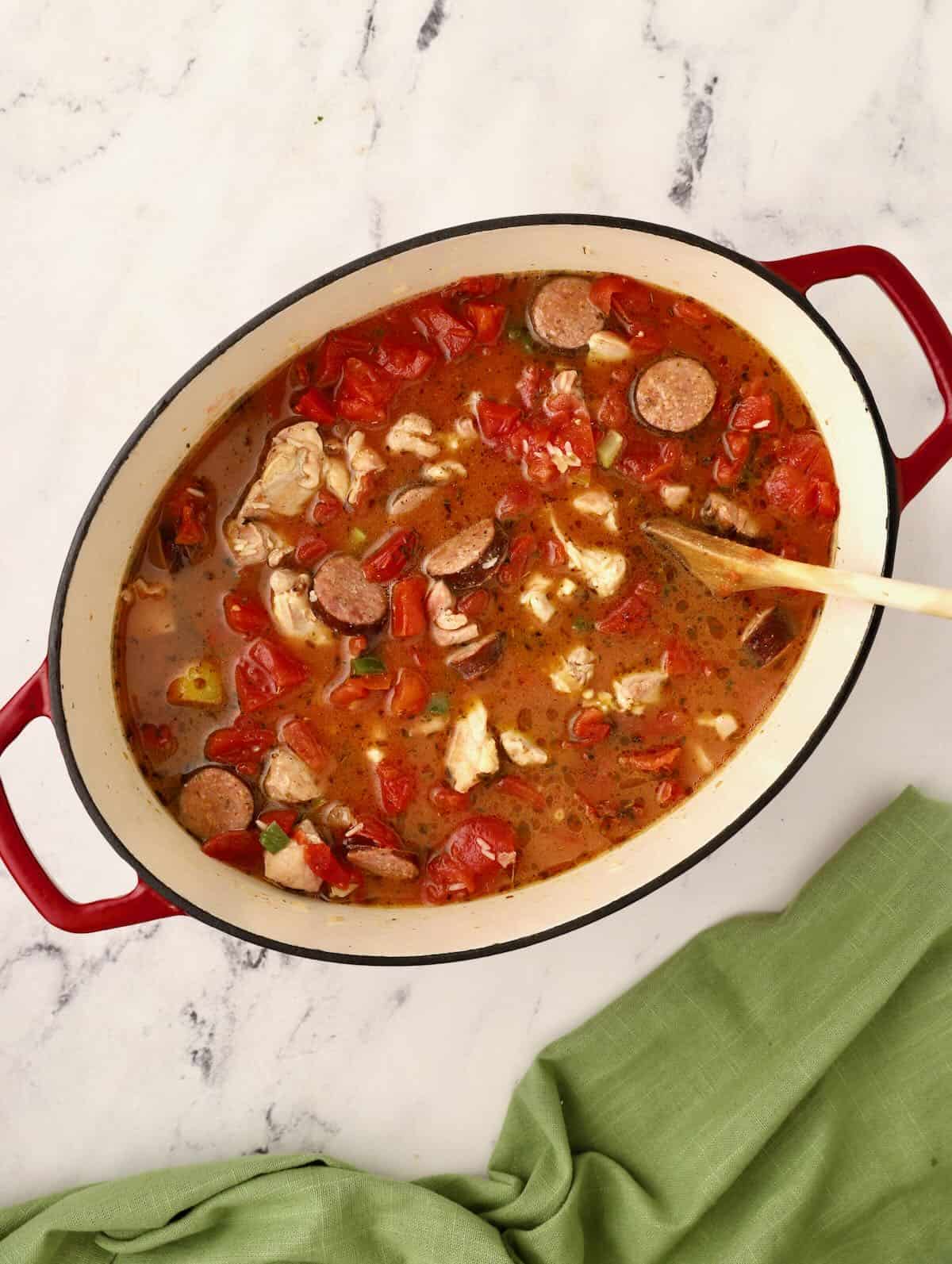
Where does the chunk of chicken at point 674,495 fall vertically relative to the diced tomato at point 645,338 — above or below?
below

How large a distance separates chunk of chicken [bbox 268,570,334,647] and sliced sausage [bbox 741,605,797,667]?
1.14 m

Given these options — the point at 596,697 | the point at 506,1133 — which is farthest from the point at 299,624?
the point at 506,1133

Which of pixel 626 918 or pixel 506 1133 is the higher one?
pixel 626 918

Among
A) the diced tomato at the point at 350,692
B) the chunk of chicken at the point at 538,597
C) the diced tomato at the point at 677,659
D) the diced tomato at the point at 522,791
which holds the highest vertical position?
the chunk of chicken at the point at 538,597

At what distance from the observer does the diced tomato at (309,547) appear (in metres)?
3.17

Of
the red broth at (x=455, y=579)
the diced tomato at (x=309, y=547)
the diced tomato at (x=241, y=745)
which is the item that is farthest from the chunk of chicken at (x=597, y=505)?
the diced tomato at (x=241, y=745)

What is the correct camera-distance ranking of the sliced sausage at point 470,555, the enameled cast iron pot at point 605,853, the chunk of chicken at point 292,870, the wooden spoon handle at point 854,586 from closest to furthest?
the wooden spoon handle at point 854,586
the enameled cast iron pot at point 605,853
the sliced sausage at point 470,555
the chunk of chicken at point 292,870

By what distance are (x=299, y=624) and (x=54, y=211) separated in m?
1.39

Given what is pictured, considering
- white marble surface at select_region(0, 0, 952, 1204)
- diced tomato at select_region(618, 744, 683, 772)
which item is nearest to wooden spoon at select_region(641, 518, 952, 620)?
diced tomato at select_region(618, 744, 683, 772)

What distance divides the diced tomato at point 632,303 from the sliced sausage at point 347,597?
3.22ft

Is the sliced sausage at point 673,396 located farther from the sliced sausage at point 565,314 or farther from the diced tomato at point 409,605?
the diced tomato at point 409,605

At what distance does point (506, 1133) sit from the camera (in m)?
3.48

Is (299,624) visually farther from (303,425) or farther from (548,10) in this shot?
(548,10)

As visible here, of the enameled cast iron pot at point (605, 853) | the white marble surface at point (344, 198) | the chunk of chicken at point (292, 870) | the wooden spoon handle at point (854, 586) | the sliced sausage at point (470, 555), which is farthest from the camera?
the white marble surface at point (344, 198)
